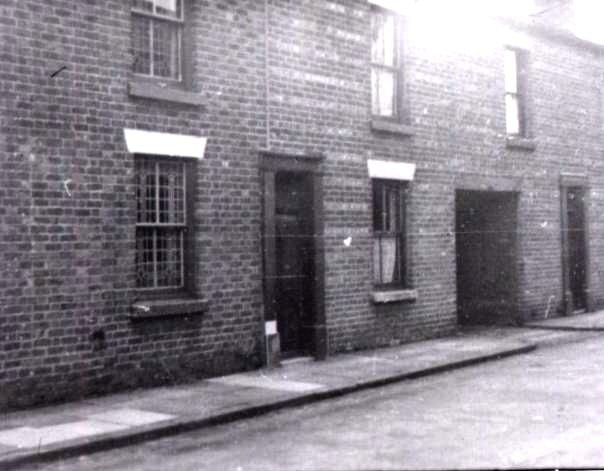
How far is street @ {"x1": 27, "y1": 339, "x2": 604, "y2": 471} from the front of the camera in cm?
723

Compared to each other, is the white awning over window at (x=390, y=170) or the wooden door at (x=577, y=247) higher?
the white awning over window at (x=390, y=170)

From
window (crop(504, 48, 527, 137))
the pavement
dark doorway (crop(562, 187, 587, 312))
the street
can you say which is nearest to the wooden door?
dark doorway (crop(562, 187, 587, 312))

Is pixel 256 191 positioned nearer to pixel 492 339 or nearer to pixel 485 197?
pixel 492 339

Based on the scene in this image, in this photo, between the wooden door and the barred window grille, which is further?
the wooden door

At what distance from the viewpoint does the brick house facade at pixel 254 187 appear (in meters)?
9.97

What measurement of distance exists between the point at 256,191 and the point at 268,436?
184 inches

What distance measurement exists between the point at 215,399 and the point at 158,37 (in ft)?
15.4

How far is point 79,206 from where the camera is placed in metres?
10.3

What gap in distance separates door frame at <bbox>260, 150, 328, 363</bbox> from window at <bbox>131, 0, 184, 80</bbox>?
1.85 m

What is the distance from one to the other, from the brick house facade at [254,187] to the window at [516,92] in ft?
0.16

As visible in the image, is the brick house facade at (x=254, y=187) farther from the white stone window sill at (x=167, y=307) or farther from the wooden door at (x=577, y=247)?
the wooden door at (x=577, y=247)

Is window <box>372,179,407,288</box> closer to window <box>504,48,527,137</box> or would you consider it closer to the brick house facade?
the brick house facade

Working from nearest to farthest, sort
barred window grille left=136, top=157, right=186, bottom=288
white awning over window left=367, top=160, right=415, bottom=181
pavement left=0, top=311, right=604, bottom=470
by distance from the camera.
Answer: pavement left=0, top=311, right=604, bottom=470
barred window grille left=136, top=157, right=186, bottom=288
white awning over window left=367, top=160, right=415, bottom=181

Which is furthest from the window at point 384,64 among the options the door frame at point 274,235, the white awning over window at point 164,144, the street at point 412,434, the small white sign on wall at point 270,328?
the street at point 412,434
